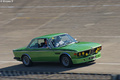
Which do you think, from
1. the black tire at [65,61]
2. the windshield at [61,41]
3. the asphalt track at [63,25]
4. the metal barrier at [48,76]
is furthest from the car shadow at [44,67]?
the windshield at [61,41]

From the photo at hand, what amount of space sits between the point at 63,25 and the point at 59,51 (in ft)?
48.2

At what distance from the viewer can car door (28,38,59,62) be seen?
38.9 feet

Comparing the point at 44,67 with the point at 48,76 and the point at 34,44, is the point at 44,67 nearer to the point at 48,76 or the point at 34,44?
the point at 34,44

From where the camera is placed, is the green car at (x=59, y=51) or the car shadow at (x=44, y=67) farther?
the car shadow at (x=44, y=67)

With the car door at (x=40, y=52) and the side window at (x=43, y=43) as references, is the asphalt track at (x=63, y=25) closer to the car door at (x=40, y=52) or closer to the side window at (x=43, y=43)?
the car door at (x=40, y=52)

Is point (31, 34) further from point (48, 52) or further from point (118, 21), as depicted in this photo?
point (48, 52)

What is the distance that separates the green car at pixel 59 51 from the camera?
11173mm

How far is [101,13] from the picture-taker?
29156 mm

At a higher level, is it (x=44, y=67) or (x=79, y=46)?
(x=79, y=46)


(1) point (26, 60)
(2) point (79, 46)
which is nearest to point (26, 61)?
(1) point (26, 60)

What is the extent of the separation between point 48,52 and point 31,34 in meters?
11.8

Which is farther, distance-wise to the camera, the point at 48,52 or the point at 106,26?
the point at 106,26

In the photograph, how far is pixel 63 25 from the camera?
85.6ft

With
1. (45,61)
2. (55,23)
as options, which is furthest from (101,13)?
(45,61)
